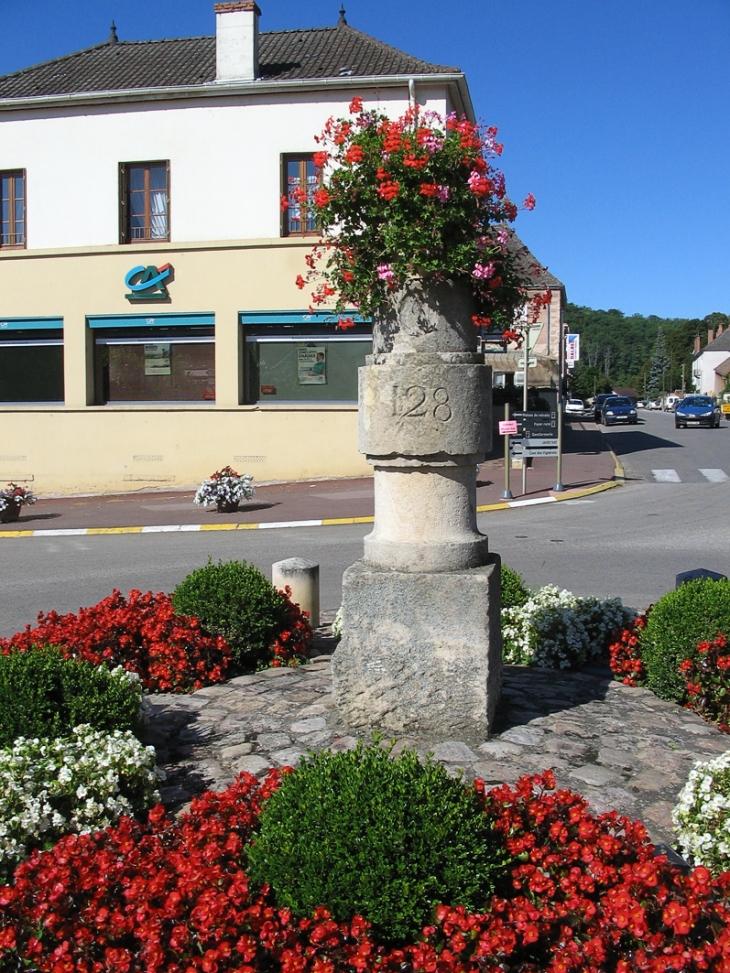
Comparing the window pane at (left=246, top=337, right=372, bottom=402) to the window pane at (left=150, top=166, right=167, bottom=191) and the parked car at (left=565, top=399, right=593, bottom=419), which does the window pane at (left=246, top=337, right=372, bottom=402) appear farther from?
the parked car at (left=565, top=399, right=593, bottom=419)

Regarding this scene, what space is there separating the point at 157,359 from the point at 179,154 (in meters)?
4.26

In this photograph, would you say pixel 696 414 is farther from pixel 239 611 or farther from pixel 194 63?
pixel 239 611

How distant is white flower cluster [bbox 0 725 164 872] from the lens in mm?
3342

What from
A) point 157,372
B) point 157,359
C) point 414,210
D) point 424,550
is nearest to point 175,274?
point 157,359

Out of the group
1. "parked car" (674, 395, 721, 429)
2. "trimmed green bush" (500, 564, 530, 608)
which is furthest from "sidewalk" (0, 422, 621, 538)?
"parked car" (674, 395, 721, 429)

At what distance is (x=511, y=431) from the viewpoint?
15953 mm

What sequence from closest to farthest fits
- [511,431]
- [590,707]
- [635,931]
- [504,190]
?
[635,931]
[504,190]
[590,707]
[511,431]

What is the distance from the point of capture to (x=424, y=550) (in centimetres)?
470

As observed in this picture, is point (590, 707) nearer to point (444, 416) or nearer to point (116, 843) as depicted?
point (444, 416)

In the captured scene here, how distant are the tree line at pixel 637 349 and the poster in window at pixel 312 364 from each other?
9080 cm

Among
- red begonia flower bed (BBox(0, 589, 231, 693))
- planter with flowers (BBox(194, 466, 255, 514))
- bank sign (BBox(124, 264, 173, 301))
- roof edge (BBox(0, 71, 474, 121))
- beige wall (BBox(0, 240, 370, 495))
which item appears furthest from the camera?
bank sign (BBox(124, 264, 173, 301))

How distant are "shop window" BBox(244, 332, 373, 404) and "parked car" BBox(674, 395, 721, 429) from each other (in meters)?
26.3

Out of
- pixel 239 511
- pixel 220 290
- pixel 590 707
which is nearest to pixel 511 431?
pixel 239 511

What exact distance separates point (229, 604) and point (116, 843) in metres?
2.91
